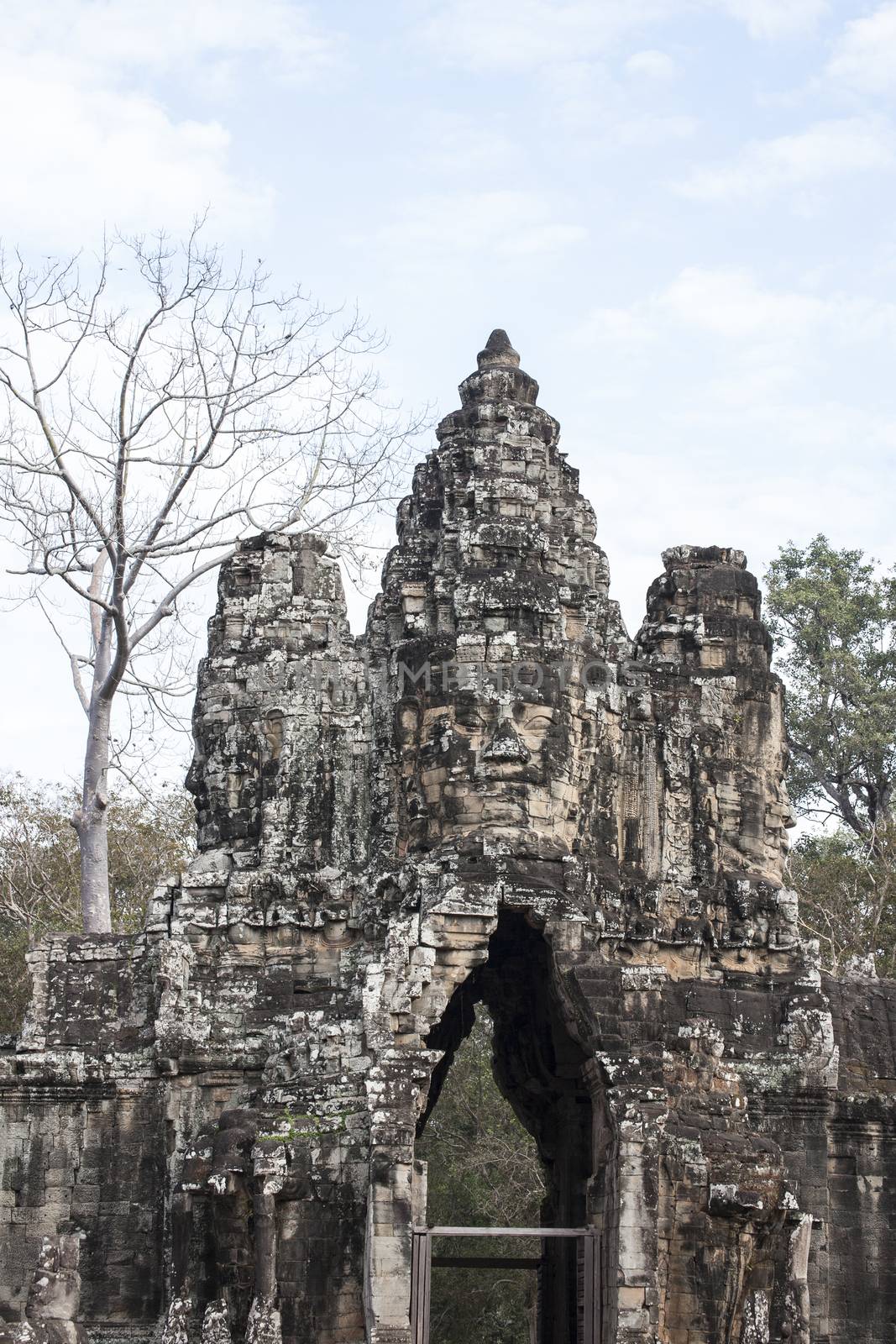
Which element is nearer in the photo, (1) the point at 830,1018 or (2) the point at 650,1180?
(2) the point at 650,1180

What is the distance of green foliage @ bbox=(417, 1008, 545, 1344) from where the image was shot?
94.2ft

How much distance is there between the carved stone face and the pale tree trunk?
6202 mm

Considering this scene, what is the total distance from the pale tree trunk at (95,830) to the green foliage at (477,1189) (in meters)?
6.20

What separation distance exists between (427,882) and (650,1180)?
3.33m

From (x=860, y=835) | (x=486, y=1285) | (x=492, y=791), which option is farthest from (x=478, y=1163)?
(x=492, y=791)

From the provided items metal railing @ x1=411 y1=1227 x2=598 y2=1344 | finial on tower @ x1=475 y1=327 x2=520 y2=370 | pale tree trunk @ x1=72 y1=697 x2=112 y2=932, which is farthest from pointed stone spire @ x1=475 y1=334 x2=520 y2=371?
metal railing @ x1=411 y1=1227 x2=598 y2=1344

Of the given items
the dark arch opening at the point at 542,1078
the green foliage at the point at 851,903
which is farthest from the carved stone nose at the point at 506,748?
the green foliage at the point at 851,903

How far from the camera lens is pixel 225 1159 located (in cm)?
1725

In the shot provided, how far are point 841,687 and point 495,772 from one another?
16666mm

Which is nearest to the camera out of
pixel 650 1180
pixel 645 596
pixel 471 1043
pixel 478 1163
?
pixel 650 1180

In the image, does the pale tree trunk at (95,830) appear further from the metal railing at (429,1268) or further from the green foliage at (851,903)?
the green foliage at (851,903)

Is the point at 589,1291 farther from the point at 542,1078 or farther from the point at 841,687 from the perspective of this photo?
the point at 841,687

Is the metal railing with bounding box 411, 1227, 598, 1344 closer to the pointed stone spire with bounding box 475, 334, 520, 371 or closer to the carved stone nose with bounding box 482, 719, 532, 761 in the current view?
the carved stone nose with bounding box 482, 719, 532, 761

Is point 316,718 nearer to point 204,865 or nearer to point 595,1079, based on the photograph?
point 204,865
